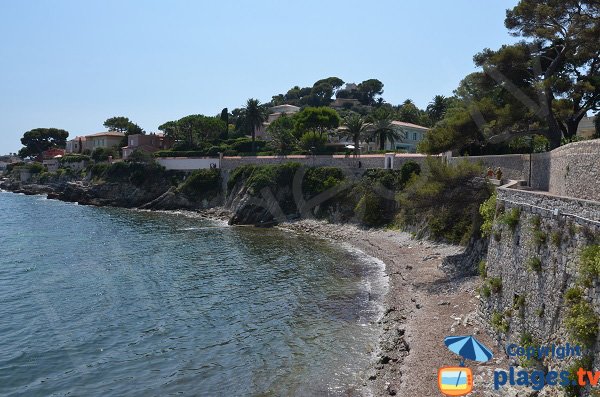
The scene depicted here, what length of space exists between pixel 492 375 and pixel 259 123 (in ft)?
265

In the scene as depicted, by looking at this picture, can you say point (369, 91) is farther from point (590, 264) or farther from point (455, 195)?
point (590, 264)

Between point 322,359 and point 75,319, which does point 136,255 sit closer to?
point 75,319

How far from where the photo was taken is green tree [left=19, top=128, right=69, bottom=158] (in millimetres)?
146250

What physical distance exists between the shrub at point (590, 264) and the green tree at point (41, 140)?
160101mm

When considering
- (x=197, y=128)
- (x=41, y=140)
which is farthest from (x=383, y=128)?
(x=41, y=140)

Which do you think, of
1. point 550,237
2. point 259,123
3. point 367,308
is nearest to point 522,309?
point 550,237

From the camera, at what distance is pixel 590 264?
12172mm

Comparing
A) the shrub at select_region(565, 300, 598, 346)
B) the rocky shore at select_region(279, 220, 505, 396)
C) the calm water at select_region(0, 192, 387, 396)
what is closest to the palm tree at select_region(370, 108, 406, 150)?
the calm water at select_region(0, 192, 387, 396)

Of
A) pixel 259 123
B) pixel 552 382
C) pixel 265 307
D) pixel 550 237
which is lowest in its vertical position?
pixel 265 307

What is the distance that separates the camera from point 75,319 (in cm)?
2564

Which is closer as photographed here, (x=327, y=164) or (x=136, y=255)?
(x=136, y=255)

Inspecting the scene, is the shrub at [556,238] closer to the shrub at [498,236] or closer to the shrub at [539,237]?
the shrub at [539,237]

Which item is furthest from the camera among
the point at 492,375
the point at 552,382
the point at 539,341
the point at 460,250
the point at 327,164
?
the point at 327,164

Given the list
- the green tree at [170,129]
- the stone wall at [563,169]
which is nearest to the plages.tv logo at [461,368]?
the stone wall at [563,169]
